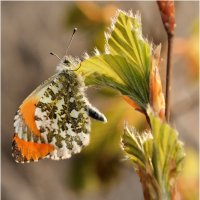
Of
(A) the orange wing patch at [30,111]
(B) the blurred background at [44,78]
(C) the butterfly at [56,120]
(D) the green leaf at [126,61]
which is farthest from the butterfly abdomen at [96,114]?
(B) the blurred background at [44,78]

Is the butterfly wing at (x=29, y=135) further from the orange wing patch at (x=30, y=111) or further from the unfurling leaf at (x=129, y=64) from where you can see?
the unfurling leaf at (x=129, y=64)

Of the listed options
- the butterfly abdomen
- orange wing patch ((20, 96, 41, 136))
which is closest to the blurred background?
orange wing patch ((20, 96, 41, 136))

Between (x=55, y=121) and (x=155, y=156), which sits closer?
(x=155, y=156)

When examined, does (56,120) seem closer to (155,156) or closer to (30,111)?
(30,111)

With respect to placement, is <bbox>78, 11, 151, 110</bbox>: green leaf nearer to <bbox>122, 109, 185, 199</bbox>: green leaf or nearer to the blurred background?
<bbox>122, 109, 185, 199</bbox>: green leaf

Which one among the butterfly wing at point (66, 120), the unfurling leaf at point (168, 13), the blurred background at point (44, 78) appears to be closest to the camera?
the unfurling leaf at point (168, 13)

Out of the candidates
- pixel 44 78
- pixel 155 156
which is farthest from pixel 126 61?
pixel 44 78

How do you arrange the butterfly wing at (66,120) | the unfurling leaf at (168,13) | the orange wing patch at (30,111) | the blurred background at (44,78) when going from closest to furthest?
the unfurling leaf at (168,13), the butterfly wing at (66,120), the orange wing patch at (30,111), the blurred background at (44,78)
